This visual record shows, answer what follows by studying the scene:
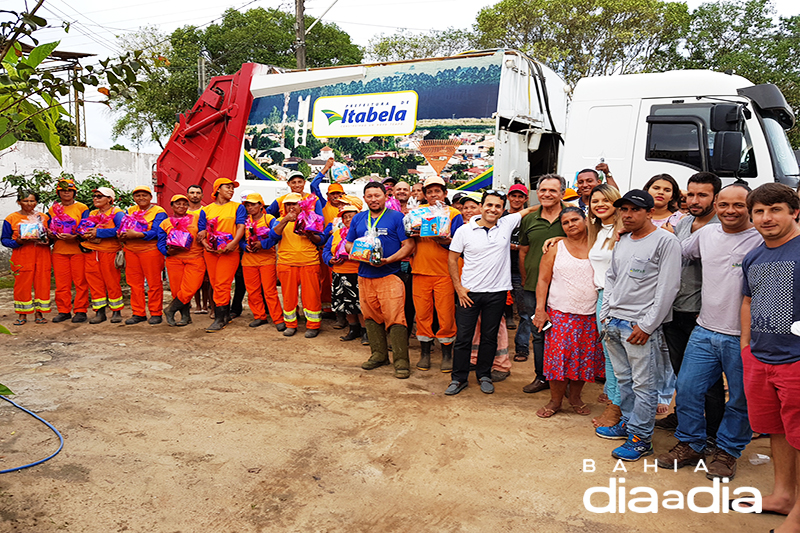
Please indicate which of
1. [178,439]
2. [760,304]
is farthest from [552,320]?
[178,439]

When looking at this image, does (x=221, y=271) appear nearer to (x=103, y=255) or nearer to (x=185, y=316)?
(x=185, y=316)

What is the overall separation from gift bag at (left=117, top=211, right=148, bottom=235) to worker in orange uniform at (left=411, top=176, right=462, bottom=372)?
3.61 meters

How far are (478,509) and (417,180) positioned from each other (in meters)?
4.81

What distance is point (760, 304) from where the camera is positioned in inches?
109

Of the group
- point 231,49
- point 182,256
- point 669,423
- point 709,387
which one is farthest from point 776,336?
point 231,49

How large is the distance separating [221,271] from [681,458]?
528 centimetres

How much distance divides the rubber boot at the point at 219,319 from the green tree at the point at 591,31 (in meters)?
14.7

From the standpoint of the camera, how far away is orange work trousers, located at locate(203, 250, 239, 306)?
6754 mm

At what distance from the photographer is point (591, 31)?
703 inches

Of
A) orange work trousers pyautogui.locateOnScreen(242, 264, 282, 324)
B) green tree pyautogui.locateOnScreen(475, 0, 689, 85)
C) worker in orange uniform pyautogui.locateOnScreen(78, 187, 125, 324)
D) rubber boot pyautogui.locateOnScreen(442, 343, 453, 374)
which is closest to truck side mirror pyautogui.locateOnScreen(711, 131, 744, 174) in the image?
rubber boot pyautogui.locateOnScreen(442, 343, 453, 374)

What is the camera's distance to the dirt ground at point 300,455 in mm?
2891

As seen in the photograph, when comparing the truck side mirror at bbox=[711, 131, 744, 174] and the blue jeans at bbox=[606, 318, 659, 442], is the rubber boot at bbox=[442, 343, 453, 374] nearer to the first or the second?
the blue jeans at bbox=[606, 318, 659, 442]

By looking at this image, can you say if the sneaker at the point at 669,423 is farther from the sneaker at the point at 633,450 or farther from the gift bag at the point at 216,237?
the gift bag at the point at 216,237

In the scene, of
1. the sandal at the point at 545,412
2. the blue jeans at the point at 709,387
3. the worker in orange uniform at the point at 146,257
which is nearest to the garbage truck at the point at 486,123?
the worker in orange uniform at the point at 146,257
